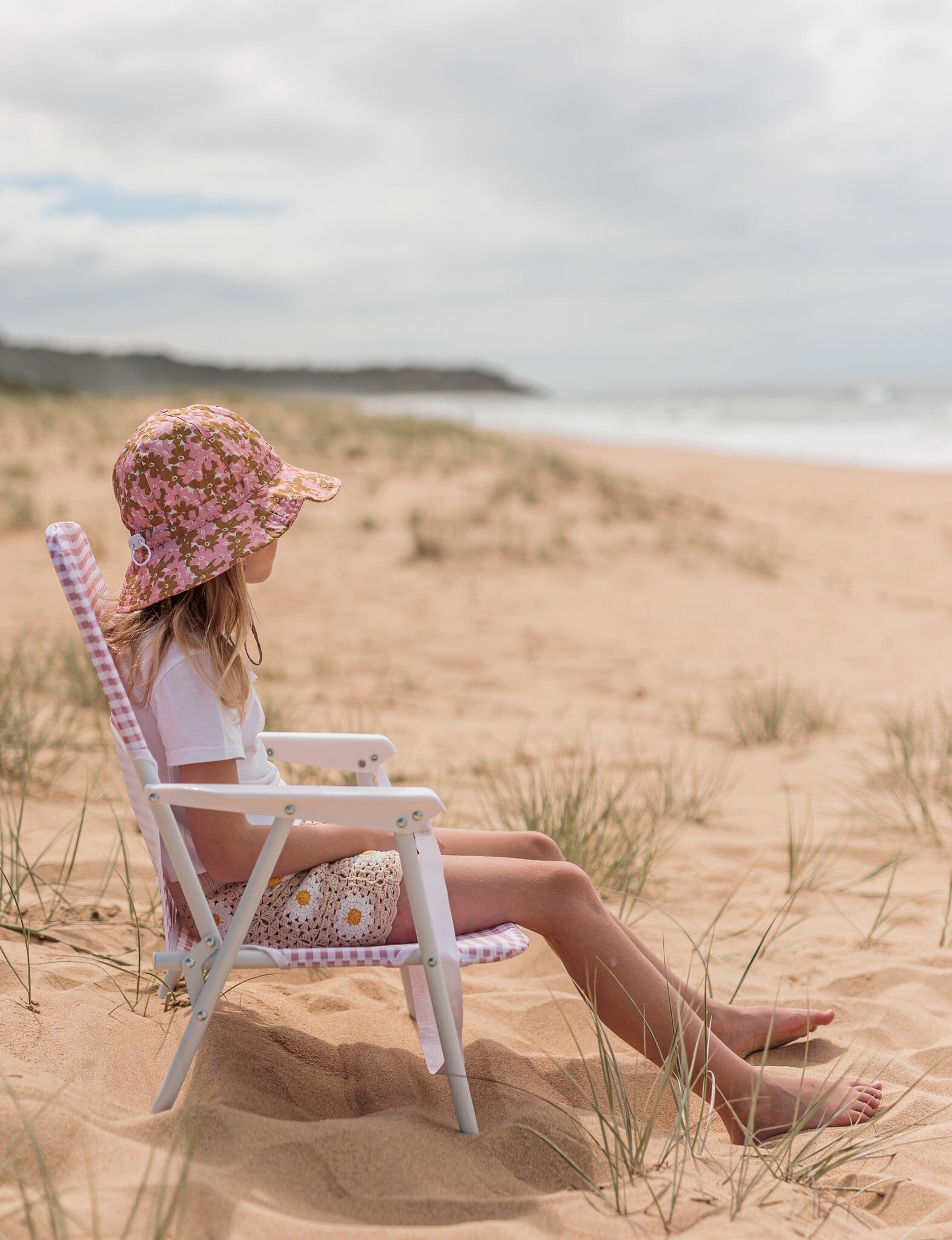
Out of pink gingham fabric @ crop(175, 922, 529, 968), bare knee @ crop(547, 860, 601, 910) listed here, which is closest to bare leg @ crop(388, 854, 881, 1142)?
bare knee @ crop(547, 860, 601, 910)

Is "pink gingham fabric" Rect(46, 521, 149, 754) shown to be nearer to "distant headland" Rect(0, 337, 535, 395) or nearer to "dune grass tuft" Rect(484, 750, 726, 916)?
"dune grass tuft" Rect(484, 750, 726, 916)

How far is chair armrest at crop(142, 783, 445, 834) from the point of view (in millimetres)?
1866

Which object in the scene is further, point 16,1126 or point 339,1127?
point 339,1127

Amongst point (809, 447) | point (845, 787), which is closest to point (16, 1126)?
point (845, 787)

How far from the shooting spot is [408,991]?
8.28 ft

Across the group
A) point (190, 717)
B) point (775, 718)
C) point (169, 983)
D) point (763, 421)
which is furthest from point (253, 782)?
point (763, 421)

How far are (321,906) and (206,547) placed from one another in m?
0.73

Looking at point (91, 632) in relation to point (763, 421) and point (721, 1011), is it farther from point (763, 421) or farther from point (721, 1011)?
point (763, 421)

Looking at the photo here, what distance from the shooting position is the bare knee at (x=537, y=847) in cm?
246

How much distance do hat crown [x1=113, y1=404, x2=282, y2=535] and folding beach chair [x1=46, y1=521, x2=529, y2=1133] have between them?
0.15m

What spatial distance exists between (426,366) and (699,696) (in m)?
77.3

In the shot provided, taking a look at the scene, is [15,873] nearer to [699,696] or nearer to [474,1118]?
[474,1118]

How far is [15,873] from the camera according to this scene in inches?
107

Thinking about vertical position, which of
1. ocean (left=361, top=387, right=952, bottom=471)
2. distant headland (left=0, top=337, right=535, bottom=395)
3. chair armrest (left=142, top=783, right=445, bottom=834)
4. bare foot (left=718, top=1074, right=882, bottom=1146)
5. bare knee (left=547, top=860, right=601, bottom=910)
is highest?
distant headland (left=0, top=337, right=535, bottom=395)
